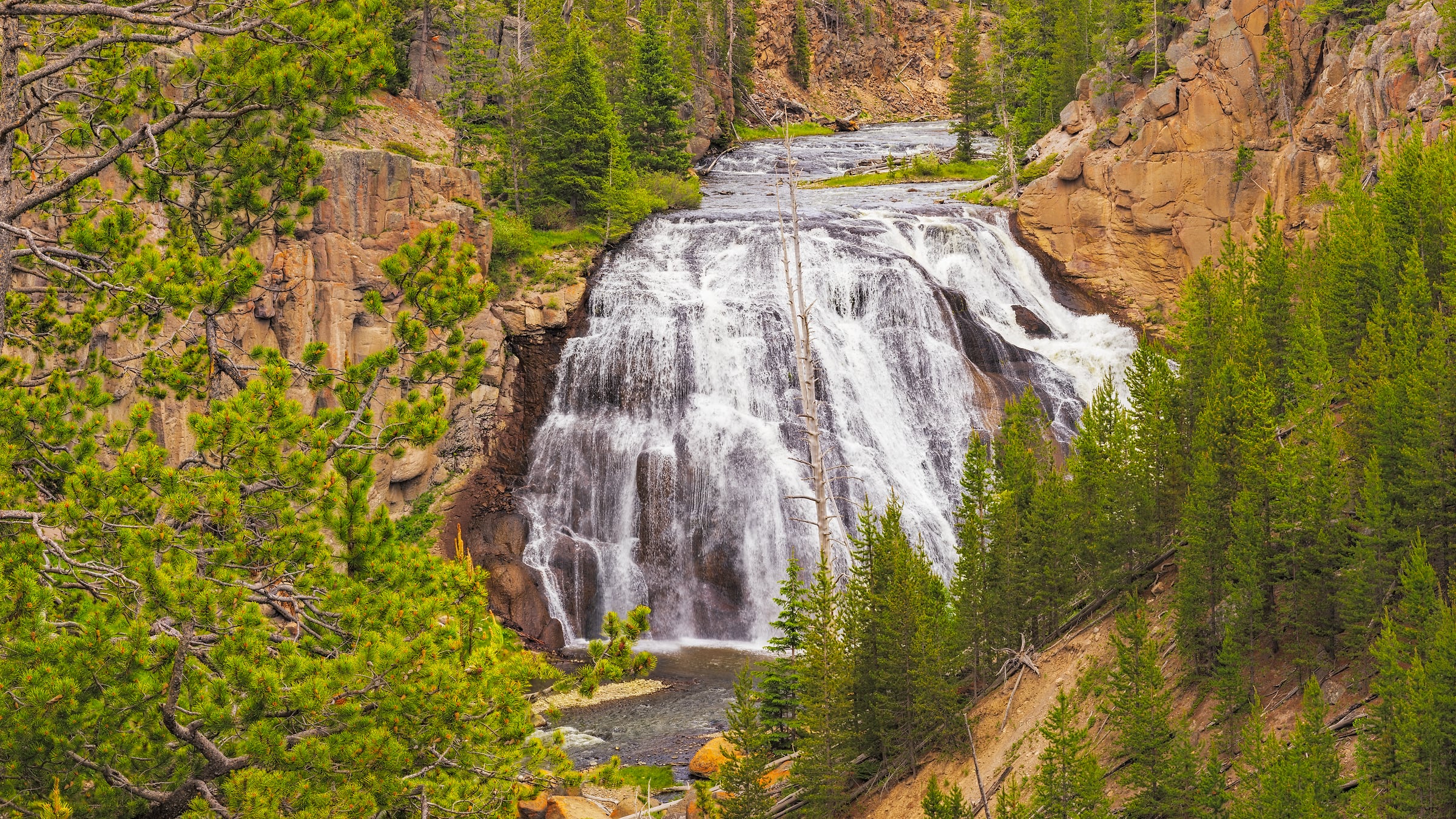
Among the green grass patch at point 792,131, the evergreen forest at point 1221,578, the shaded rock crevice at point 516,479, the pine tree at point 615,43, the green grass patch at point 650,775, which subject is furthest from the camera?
the green grass patch at point 792,131

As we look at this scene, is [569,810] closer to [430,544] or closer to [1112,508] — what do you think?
[430,544]

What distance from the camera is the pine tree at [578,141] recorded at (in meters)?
42.8

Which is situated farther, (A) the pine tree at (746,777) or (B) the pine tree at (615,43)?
(B) the pine tree at (615,43)

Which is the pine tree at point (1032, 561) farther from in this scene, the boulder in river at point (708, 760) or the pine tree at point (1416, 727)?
the pine tree at point (1416, 727)

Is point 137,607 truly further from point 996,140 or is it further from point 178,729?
point 996,140

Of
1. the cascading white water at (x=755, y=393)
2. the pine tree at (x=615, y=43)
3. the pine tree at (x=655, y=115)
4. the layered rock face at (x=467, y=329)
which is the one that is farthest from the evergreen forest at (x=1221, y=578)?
the pine tree at (x=615, y=43)

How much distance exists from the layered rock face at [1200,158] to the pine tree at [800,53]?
177 ft

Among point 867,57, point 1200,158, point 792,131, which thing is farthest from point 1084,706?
point 867,57

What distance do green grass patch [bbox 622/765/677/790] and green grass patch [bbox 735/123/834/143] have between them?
55869mm


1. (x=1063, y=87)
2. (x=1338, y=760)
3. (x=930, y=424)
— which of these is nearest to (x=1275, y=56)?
(x=1063, y=87)

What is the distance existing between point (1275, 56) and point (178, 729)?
4402 cm

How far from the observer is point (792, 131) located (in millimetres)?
80375

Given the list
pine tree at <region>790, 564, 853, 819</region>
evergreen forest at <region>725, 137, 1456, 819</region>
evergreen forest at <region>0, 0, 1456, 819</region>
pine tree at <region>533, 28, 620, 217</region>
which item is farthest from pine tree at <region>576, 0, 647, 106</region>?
pine tree at <region>790, 564, 853, 819</region>

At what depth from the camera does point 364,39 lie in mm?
8734
